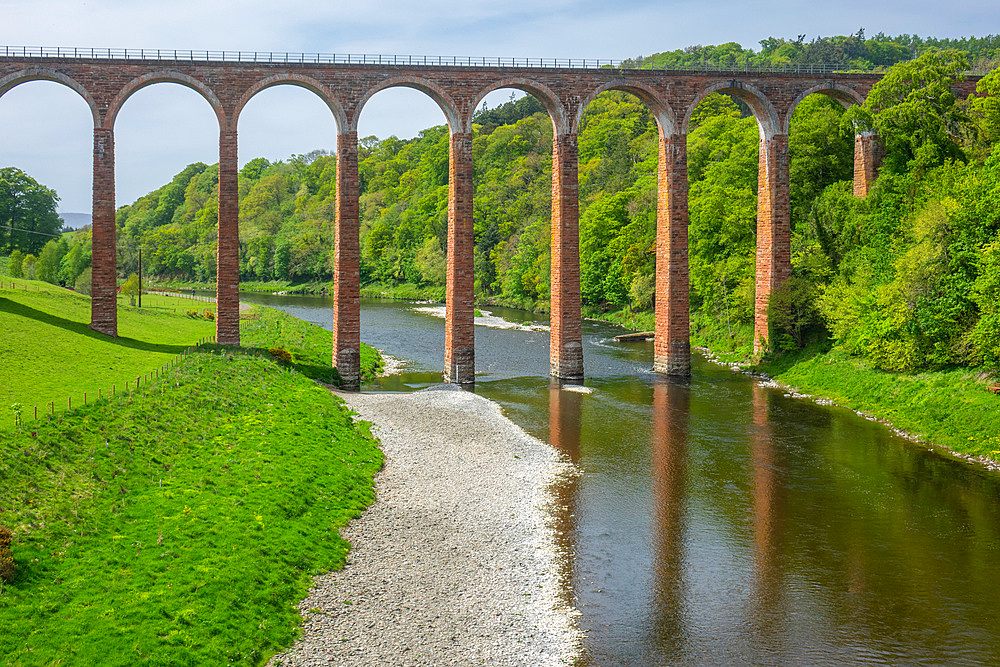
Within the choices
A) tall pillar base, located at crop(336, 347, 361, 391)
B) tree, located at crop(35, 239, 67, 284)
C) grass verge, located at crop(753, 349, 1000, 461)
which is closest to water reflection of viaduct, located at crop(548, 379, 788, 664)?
grass verge, located at crop(753, 349, 1000, 461)

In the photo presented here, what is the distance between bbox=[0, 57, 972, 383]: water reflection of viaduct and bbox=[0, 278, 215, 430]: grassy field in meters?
2.82

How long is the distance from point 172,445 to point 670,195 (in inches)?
1197

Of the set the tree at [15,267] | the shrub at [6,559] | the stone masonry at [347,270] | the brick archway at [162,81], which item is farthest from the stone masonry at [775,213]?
the tree at [15,267]

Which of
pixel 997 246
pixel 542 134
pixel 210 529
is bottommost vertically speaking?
pixel 210 529

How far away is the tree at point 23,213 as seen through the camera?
87000 mm

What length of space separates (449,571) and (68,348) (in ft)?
73.9

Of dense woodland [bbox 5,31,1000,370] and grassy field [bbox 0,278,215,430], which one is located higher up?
dense woodland [bbox 5,31,1000,370]

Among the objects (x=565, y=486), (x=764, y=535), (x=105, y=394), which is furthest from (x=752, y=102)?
(x=105, y=394)

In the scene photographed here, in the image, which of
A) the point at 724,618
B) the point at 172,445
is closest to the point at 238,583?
the point at 172,445

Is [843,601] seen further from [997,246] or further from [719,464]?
[997,246]

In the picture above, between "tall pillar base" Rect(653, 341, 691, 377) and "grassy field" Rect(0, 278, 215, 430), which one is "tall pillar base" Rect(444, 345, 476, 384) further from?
"grassy field" Rect(0, 278, 215, 430)

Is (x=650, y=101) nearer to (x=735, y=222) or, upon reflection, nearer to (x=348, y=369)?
(x=735, y=222)

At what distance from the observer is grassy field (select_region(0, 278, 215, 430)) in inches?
1014

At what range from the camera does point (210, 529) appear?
19.0m
